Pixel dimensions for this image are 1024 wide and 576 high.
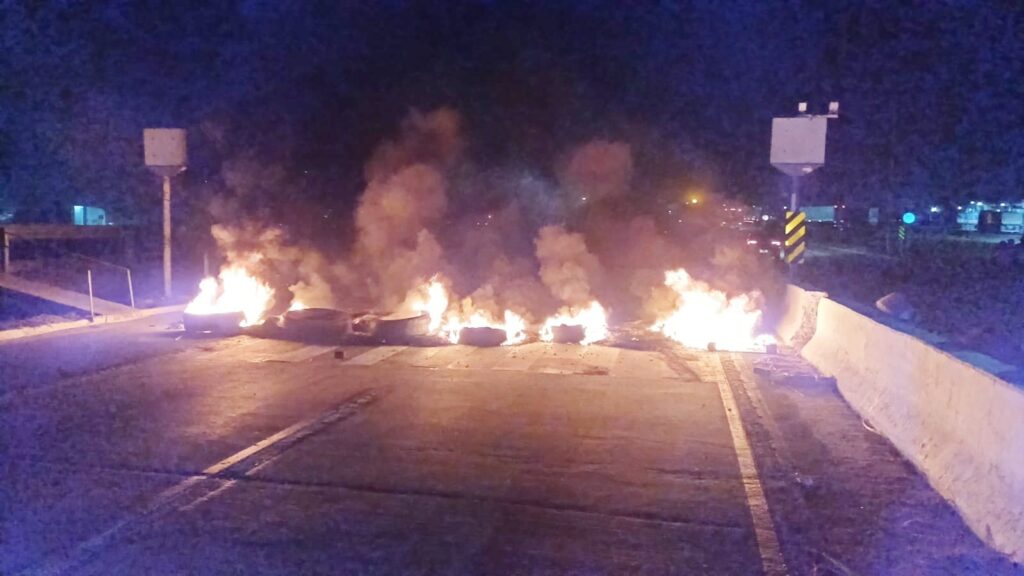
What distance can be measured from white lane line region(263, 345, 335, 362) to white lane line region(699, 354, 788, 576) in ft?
21.4

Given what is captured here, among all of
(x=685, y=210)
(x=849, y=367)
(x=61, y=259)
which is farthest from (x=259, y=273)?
(x=685, y=210)

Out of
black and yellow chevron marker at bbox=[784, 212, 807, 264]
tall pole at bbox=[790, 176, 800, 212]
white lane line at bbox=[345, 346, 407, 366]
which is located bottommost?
white lane line at bbox=[345, 346, 407, 366]

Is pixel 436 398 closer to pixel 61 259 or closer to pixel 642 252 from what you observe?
pixel 61 259

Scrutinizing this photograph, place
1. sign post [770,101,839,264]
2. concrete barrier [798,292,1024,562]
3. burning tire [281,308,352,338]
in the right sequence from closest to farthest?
concrete barrier [798,292,1024,562]
burning tire [281,308,352,338]
sign post [770,101,839,264]

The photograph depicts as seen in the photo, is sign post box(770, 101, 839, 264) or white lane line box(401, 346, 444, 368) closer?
white lane line box(401, 346, 444, 368)

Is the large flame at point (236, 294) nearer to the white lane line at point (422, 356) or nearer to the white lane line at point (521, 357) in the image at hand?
the white lane line at point (422, 356)

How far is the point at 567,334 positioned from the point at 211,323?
6.70 metres

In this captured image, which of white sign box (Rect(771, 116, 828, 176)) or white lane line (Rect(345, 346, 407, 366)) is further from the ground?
white sign box (Rect(771, 116, 828, 176))

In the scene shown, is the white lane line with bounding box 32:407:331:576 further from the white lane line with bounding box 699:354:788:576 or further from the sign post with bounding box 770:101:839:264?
the sign post with bounding box 770:101:839:264

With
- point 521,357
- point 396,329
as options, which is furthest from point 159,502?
point 396,329

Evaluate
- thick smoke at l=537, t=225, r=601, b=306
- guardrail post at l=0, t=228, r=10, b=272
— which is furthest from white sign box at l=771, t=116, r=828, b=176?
guardrail post at l=0, t=228, r=10, b=272

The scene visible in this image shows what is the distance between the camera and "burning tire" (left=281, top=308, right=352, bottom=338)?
57.2 feet

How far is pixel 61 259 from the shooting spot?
1006 inches

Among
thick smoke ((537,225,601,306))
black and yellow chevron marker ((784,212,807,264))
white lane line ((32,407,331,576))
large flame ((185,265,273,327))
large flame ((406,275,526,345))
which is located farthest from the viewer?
thick smoke ((537,225,601,306))
